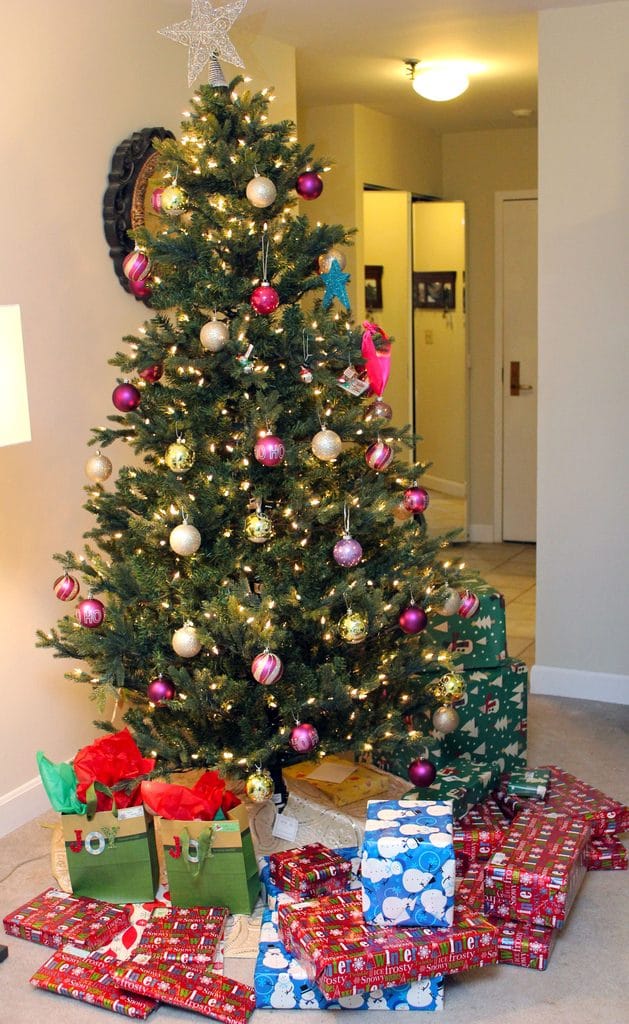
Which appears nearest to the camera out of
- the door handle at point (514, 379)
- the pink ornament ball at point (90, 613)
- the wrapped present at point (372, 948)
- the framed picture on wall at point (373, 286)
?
the wrapped present at point (372, 948)

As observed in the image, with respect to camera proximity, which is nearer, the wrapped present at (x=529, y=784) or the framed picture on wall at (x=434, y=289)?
the wrapped present at (x=529, y=784)

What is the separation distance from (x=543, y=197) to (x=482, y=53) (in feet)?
3.33

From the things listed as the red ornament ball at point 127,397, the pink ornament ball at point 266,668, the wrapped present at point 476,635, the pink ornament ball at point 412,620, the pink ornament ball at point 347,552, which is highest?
the red ornament ball at point 127,397

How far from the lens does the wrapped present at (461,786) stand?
10.3 feet

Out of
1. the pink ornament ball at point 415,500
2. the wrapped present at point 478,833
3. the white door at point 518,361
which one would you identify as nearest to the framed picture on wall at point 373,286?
the white door at point 518,361

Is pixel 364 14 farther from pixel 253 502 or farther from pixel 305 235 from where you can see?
pixel 253 502

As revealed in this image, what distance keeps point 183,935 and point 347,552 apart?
96cm

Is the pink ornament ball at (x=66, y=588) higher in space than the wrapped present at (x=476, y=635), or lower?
higher

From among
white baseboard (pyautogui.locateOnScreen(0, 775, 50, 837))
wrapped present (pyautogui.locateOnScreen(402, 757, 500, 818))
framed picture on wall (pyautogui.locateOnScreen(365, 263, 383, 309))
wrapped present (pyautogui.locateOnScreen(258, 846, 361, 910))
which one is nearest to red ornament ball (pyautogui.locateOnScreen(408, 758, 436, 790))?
wrapped present (pyautogui.locateOnScreen(402, 757, 500, 818))

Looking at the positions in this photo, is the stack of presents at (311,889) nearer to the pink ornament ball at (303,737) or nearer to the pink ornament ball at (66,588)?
the pink ornament ball at (303,737)

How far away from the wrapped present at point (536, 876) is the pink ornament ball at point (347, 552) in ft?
2.56

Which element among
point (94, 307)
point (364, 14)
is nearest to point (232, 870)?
point (94, 307)

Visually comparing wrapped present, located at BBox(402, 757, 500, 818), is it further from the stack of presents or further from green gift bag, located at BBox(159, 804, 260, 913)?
green gift bag, located at BBox(159, 804, 260, 913)

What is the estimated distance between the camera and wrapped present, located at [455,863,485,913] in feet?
8.77
